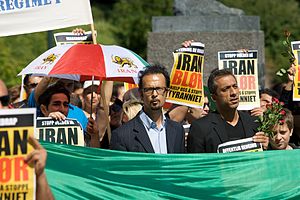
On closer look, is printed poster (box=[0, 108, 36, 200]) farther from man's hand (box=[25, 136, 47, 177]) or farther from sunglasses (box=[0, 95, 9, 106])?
sunglasses (box=[0, 95, 9, 106])

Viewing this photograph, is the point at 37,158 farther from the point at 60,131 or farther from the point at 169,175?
the point at 60,131

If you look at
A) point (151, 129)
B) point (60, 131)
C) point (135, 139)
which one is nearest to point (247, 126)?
point (151, 129)

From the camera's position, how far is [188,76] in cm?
1020

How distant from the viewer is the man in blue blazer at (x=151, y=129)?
314 inches

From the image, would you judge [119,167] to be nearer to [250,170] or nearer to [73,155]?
[73,155]

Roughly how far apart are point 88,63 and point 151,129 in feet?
4.81

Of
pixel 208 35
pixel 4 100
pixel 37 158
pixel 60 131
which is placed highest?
pixel 208 35

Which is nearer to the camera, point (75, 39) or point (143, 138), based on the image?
point (143, 138)

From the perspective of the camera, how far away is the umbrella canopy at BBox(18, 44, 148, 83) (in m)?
9.24

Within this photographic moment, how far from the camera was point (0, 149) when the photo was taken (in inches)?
237

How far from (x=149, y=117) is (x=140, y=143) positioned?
0.23 metres

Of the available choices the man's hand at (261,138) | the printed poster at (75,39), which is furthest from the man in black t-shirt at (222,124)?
the printed poster at (75,39)

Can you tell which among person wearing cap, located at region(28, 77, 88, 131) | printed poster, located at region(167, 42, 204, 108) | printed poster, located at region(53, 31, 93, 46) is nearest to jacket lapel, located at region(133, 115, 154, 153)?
person wearing cap, located at region(28, 77, 88, 131)

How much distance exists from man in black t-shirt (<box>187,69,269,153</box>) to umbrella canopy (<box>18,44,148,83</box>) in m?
1.15
